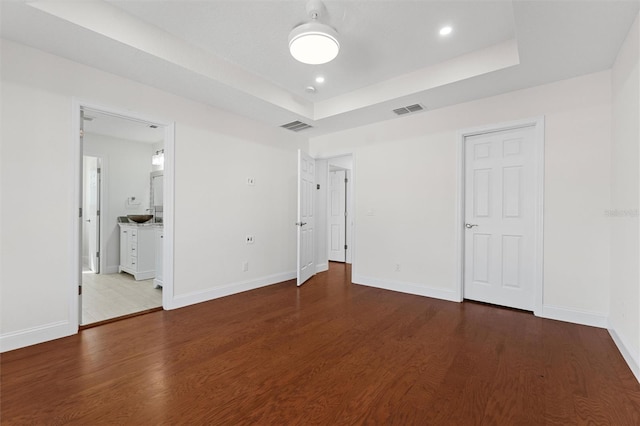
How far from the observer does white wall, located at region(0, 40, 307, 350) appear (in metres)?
2.46

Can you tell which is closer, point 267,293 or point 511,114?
point 511,114

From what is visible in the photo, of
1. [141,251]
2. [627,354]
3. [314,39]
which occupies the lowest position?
[627,354]

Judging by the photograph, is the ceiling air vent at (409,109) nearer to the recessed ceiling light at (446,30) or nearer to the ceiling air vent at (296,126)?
the recessed ceiling light at (446,30)

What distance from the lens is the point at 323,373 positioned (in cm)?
209

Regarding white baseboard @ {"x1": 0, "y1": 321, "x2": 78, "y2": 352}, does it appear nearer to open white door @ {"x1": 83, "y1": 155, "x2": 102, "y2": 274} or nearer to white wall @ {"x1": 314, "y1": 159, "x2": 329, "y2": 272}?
open white door @ {"x1": 83, "y1": 155, "x2": 102, "y2": 274}

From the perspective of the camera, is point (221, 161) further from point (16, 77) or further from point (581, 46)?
point (581, 46)

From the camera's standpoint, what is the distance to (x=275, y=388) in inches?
75.2

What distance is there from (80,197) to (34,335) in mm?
1277

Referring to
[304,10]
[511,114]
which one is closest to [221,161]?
[304,10]

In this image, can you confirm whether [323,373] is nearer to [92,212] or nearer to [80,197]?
[80,197]

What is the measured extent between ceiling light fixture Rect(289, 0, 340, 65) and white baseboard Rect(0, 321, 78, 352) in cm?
327

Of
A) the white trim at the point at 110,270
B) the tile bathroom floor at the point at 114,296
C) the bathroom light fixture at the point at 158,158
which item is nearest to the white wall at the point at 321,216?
the tile bathroom floor at the point at 114,296

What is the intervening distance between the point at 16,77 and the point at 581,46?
192 inches

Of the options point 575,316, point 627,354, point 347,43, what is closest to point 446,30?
point 347,43
